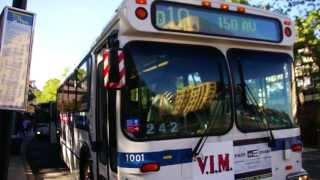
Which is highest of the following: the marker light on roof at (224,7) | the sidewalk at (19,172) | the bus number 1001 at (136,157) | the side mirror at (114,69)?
the marker light on roof at (224,7)

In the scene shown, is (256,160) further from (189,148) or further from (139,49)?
(139,49)

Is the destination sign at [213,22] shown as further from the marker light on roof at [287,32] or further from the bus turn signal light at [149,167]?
the bus turn signal light at [149,167]

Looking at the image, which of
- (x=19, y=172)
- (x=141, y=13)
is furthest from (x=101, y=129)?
(x=19, y=172)

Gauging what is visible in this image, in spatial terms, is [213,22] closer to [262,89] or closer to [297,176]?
[262,89]

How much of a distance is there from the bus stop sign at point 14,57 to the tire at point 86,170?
3265 millimetres

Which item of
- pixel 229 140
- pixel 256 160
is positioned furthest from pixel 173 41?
Result: pixel 256 160

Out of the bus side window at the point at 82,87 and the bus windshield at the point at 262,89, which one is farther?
the bus side window at the point at 82,87

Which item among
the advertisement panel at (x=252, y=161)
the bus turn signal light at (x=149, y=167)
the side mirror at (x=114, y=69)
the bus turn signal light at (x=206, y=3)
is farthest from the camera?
the bus turn signal light at (x=206, y=3)

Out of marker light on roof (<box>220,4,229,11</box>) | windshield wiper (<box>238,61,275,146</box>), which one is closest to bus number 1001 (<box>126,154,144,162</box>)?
windshield wiper (<box>238,61,275,146</box>)

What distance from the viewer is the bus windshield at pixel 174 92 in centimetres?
559

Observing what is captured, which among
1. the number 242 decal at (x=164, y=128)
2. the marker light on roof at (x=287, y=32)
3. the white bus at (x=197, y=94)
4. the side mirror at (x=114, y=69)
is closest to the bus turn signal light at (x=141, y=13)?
the white bus at (x=197, y=94)

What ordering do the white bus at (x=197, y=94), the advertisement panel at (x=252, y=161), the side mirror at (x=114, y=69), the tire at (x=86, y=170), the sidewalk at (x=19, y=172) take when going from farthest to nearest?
the sidewalk at (x=19, y=172)
the tire at (x=86, y=170)
the advertisement panel at (x=252, y=161)
the white bus at (x=197, y=94)
the side mirror at (x=114, y=69)

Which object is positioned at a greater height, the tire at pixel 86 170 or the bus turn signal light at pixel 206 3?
the bus turn signal light at pixel 206 3

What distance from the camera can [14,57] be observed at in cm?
496
